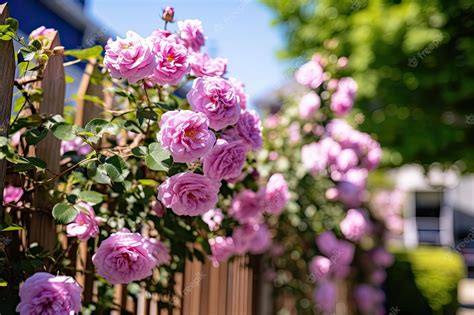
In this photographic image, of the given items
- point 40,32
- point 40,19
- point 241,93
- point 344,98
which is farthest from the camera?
point 40,19

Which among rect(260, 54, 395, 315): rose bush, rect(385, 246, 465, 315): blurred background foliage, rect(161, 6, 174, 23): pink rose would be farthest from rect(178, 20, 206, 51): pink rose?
rect(385, 246, 465, 315): blurred background foliage

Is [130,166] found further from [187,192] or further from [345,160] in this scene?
[345,160]

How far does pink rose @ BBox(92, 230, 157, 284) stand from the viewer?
135cm

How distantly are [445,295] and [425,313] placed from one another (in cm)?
35

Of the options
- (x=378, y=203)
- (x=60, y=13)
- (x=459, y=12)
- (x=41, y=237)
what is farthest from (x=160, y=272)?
(x=459, y=12)

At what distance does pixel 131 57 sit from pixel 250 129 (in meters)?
0.51

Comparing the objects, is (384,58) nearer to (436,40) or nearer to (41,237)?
(436,40)

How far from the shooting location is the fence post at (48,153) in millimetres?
1632

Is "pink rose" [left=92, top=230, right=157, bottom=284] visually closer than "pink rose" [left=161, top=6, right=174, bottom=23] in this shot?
Yes

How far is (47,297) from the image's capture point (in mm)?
1207

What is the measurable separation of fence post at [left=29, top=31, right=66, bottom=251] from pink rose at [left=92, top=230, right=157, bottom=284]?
0.36 m

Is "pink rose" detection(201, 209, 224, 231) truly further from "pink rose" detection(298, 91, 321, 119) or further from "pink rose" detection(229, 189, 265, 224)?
"pink rose" detection(298, 91, 321, 119)

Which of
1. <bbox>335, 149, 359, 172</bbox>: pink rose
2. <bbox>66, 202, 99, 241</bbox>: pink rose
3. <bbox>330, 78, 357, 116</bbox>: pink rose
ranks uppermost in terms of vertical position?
<bbox>330, 78, 357, 116</bbox>: pink rose

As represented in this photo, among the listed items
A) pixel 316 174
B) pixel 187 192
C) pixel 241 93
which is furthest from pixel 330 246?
pixel 187 192
